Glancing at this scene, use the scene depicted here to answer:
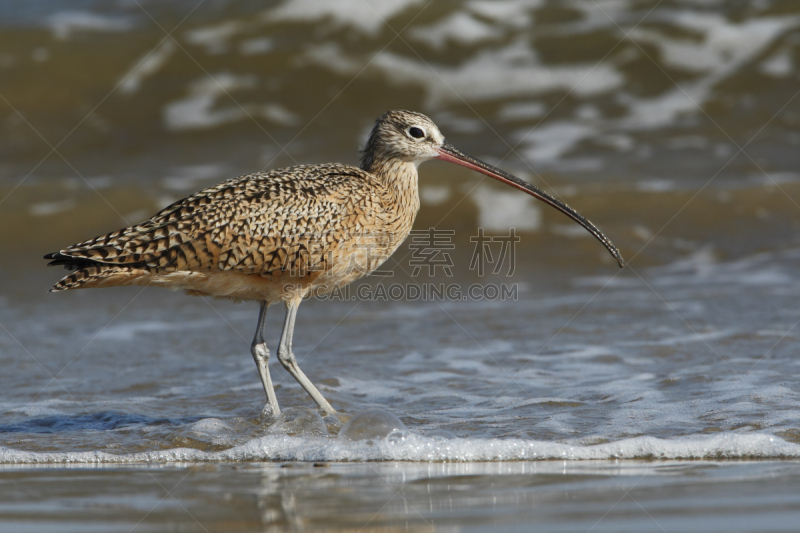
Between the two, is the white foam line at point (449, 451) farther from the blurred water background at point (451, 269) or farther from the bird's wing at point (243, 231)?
the bird's wing at point (243, 231)

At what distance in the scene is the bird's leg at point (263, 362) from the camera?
21.8ft

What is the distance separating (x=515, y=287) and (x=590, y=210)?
6.71 ft

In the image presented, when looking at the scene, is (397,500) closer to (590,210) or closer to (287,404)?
(287,404)

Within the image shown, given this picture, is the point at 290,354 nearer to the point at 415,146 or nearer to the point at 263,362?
the point at 263,362

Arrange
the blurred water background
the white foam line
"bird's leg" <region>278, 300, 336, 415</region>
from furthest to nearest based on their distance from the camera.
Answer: "bird's leg" <region>278, 300, 336, 415</region>, the white foam line, the blurred water background

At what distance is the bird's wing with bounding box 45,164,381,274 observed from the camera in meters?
6.29

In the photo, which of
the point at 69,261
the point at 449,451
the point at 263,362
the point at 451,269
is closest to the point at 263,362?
the point at 263,362

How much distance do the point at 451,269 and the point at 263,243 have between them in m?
4.85

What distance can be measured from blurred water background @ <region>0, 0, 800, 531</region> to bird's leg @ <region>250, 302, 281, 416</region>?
260 millimetres

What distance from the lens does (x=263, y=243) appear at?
6.47m

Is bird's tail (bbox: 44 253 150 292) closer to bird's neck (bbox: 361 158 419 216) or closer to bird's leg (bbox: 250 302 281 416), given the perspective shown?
bird's leg (bbox: 250 302 281 416)

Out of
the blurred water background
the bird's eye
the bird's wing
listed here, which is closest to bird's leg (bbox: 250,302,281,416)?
the blurred water background

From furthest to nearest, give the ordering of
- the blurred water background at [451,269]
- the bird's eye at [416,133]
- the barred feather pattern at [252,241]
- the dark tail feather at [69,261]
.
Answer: the bird's eye at [416,133]
the barred feather pattern at [252,241]
the dark tail feather at [69,261]
the blurred water background at [451,269]

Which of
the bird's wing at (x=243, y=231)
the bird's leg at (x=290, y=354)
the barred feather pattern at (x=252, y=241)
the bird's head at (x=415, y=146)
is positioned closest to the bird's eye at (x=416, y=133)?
the bird's head at (x=415, y=146)
